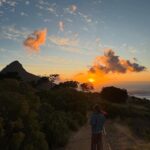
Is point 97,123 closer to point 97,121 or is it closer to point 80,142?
point 97,121

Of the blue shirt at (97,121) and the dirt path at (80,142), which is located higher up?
→ the blue shirt at (97,121)

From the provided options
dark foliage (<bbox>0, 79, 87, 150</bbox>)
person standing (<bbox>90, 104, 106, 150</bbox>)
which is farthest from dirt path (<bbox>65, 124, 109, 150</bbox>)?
person standing (<bbox>90, 104, 106, 150</bbox>)

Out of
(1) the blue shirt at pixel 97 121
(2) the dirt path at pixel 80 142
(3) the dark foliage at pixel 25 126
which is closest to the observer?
(3) the dark foliage at pixel 25 126

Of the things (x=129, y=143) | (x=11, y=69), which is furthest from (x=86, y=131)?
(x=11, y=69)

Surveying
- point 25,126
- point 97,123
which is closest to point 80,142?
point 25,126

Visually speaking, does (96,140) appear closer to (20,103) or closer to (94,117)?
(94,117)

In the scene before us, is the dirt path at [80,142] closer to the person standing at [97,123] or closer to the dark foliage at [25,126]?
the dark foliage at [25,126]

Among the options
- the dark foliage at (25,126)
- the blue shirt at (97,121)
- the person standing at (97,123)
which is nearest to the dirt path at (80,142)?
the dark foliage at (25,126)

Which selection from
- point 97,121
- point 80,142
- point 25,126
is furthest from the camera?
point 80,142

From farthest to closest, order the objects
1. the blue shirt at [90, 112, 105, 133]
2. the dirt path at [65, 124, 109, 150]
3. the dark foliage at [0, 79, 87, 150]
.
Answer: the dirt path at [65, 124, 109, 150] < the blue shirt at [90, 112, 105, 133] < the dark foliage at [0, 79, 87, 150]

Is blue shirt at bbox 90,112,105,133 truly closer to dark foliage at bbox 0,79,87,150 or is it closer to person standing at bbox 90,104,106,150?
person standing at bbox 90,104,106,150

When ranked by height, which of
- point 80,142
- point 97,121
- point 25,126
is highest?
point 97,121

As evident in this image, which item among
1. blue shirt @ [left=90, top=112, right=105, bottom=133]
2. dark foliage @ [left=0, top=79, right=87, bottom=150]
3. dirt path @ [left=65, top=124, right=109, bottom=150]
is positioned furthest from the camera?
dirt path @ [left=65, top=124, right=109, bottom=150]

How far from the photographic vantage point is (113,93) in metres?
86.2
